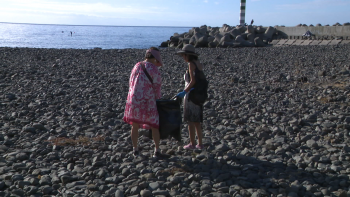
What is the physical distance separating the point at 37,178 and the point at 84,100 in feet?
18.2

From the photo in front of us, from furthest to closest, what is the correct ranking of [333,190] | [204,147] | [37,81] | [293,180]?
[37,81] < [204,147] < [293,180] < [333,190]

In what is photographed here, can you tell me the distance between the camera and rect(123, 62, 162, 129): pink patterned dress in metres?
5.42

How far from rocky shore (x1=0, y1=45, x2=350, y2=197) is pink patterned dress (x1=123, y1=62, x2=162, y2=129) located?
633 mm

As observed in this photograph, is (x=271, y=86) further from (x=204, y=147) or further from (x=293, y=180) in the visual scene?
(x=293, y=180)

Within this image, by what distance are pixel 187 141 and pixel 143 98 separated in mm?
1612

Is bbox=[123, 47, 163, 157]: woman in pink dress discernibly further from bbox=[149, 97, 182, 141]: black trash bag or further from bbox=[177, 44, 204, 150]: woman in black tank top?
bbox=[177, 44, 204, 150]: woman in black tank top

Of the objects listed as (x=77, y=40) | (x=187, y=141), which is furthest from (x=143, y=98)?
(x=77, y=40)

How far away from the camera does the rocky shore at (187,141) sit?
4.69m

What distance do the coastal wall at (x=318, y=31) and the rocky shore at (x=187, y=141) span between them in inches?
771

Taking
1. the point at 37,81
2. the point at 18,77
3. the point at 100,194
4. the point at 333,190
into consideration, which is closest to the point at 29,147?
the point at 100,194

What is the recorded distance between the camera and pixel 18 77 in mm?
14086

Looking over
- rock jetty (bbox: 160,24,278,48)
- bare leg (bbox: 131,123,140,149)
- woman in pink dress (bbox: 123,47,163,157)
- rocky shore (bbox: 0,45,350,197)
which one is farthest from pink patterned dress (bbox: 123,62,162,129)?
rock jetty (bbox: 160,24,278,48)

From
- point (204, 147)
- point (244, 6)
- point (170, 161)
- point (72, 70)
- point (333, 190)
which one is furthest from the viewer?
point (244, 6)

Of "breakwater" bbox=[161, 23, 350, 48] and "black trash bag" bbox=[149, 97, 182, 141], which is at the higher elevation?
"breakwater" bbox=[161, 23, 350, 48]
